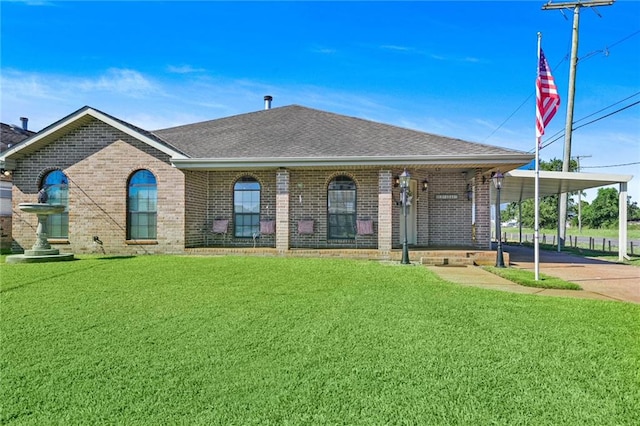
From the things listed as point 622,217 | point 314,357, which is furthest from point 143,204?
point 622,217

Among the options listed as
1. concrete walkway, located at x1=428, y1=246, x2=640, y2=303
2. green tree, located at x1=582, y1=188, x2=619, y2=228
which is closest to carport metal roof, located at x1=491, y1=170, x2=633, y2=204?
concrete walkway, located at x1=428, y1=246, x2=640, y2=303

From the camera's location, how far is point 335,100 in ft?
74.2

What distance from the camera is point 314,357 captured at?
3490 mm

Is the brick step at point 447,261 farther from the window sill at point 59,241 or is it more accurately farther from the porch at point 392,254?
the window sill at point 59,241

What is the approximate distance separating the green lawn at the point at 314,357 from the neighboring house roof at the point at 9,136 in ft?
48.4

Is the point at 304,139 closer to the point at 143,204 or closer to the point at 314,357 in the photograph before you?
the point at 143,204

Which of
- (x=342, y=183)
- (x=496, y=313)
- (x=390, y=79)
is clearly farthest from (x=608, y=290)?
(x=390, y=79)

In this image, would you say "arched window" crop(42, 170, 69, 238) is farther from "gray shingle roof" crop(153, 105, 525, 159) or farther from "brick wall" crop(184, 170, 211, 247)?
"brick wall" crop(184, 170, 211, 247)

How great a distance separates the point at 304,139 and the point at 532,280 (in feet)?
27.6

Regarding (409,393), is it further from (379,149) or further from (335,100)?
(335,100)

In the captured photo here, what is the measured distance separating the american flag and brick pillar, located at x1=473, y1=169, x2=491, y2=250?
456 centimetres

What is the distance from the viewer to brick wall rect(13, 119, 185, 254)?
11.9m

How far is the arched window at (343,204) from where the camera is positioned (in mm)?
12711

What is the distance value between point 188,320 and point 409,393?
9.91ft
